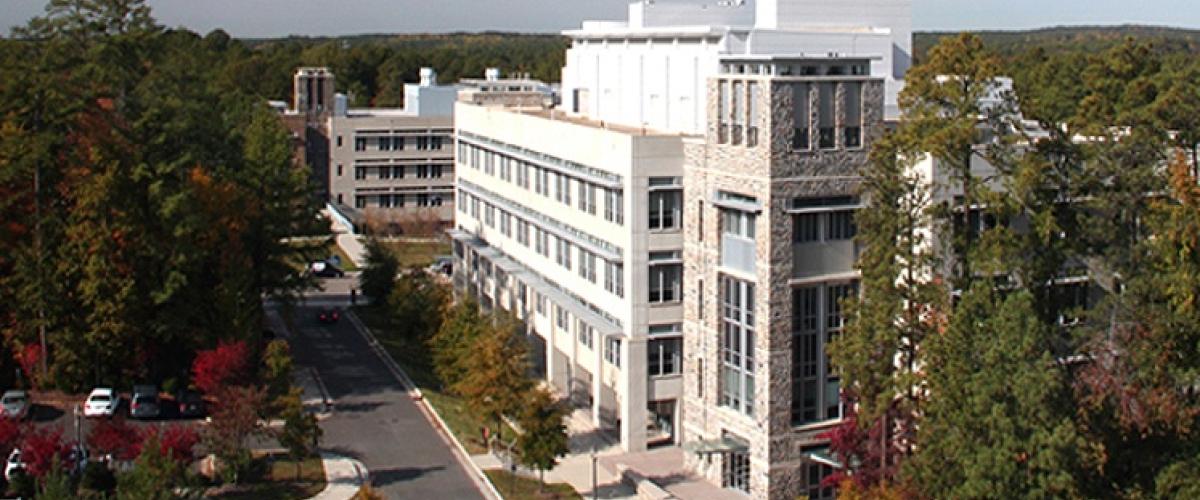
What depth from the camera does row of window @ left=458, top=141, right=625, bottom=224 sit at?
48281 mm

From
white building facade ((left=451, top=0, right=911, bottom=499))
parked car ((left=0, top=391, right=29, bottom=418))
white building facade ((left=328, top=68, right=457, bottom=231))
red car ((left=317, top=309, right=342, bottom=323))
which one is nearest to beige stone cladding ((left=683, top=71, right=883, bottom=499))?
white building facade ((left=451, top=0, right=911, bottom=499))

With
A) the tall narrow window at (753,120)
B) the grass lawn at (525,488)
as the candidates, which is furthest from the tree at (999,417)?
the grass lawn at (525,488)

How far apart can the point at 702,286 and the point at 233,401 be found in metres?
14.2

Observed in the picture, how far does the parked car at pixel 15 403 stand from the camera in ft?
157

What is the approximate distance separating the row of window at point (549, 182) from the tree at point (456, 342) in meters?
5.45

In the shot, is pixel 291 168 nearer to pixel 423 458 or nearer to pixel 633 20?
pixel 633 20

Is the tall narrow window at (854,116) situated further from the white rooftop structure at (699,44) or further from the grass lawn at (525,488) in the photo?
the grass lawn at (525,488)

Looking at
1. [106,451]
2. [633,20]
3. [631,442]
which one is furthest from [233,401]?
[633,20]

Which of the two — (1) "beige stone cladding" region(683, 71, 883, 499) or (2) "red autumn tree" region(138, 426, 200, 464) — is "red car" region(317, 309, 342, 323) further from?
(1) "beige stone cladding" region(683, 71, 883, 499)

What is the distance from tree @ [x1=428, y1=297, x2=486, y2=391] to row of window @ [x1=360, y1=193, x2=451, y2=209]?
48.1 metres

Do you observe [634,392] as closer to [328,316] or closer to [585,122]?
[585,122]

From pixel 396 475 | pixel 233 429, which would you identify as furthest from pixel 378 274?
pixel 233 429

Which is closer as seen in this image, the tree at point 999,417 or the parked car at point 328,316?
the tree at point 999,417

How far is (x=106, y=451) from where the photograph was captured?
1561 inches
